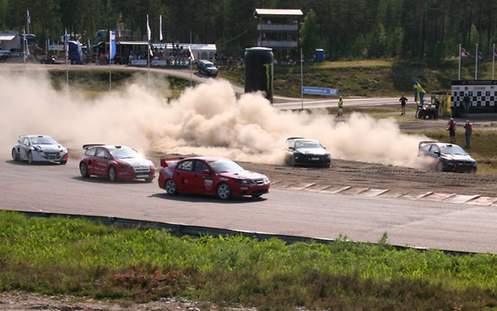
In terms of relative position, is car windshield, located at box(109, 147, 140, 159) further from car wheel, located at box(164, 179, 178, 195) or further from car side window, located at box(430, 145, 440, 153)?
car side window, located at box(430, 145, 440, 153)

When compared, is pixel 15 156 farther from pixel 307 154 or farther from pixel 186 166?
pixel 186 166

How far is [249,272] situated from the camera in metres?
14.5

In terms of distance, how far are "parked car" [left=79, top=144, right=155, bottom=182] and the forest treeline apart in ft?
284

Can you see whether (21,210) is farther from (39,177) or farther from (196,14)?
(196,14)

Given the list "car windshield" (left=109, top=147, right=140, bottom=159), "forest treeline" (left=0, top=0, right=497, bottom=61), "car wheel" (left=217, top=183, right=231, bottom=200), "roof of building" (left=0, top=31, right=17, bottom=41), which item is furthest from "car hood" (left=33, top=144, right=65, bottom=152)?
"forest treeline" (left=0, top=0, right=497, bottom=61)

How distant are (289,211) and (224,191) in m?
3.38

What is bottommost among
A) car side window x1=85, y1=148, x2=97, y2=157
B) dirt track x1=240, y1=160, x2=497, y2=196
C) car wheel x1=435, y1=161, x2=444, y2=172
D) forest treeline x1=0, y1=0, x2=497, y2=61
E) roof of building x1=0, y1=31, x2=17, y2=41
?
dirt track x1=240, y1=160, x2=497, y2=196

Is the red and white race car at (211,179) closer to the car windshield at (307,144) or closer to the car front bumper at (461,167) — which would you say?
the car windshield at (307,144)

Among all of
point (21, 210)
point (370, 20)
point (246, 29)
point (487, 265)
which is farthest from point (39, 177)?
point (370, 20)

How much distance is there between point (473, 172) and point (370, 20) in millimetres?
100722

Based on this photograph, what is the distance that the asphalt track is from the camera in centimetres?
1909

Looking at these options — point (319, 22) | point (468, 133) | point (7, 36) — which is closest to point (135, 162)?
point (468, 133)

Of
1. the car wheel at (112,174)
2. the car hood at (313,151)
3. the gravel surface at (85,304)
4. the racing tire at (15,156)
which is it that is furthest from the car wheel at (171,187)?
the gravel surface at (85,304)

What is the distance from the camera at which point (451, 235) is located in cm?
1895
